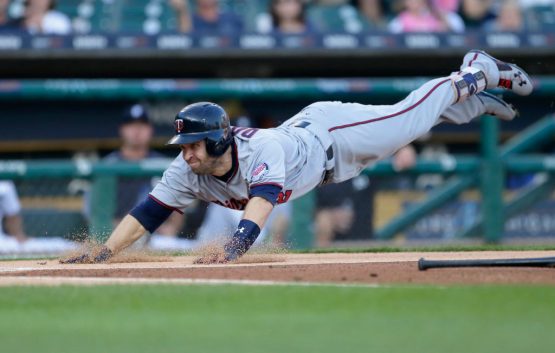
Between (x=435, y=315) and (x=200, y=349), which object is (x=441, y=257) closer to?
(x=435, y=315)

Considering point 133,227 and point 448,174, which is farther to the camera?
point 448,174

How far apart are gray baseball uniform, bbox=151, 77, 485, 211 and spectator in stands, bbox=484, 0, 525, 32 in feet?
14.0

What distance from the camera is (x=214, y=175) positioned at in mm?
6652

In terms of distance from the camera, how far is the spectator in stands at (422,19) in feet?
37.2

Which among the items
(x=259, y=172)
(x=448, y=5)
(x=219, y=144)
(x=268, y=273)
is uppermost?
(x=448, y=5)

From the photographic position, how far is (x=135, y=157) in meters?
9.97

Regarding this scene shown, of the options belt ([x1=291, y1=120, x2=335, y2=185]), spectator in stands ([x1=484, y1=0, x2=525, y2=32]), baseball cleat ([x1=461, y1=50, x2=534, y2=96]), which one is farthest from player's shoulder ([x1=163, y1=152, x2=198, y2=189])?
spectator in stands ([x1=484, y1=0, x2=525, y2=32])

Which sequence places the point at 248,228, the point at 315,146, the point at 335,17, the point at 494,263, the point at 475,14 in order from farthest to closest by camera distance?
1. the point at 475,14
2. the point at 335,17
3. the point at 315,146
4. the point at 248,228
5. the point at 494,263

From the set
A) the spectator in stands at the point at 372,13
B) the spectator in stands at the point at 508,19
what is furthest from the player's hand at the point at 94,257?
the spectator in stands at the point at 508,19

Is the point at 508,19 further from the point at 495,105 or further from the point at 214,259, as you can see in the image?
the point at 214,259

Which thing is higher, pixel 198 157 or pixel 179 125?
pixel 179 125

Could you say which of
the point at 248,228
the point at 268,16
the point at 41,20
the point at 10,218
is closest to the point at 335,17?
the point at 268,16

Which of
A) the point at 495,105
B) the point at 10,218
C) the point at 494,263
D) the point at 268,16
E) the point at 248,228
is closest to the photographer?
the point at 494,263

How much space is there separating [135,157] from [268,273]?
4.34 meters
